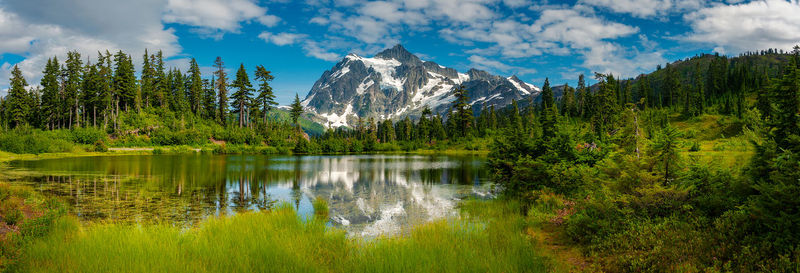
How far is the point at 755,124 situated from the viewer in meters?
8.40

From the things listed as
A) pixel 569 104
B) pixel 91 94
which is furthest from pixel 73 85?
pixel 569 104

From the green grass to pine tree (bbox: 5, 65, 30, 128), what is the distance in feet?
300

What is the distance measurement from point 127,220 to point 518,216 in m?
15.3

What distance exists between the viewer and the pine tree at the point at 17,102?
235ft

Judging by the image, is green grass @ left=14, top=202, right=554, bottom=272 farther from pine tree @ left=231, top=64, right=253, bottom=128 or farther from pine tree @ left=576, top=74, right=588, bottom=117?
pine tree @ left=576, top=74, right=588, bottom=117

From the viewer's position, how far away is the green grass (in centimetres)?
729

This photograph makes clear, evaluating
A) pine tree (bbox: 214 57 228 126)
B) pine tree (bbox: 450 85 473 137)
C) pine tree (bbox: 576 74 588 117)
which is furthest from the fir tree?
pine tree (bbox: 576 74 588 117)

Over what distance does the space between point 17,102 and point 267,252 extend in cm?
10005

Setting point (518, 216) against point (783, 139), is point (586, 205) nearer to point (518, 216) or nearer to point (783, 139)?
point (518, 216)

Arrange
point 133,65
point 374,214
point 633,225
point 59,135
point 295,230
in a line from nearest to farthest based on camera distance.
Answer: point 633,225 → point 295,230 → point 374,214 → point 59,135 → point 133,65

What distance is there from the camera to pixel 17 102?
236 feet

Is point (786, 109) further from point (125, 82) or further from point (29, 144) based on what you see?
point (125, 82)

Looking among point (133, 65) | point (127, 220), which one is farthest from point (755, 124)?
point (133, 65)

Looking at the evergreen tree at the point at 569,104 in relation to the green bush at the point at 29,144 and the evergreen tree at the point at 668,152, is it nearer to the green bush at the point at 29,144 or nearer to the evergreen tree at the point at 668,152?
the evergreen tree at the point at 668,152
